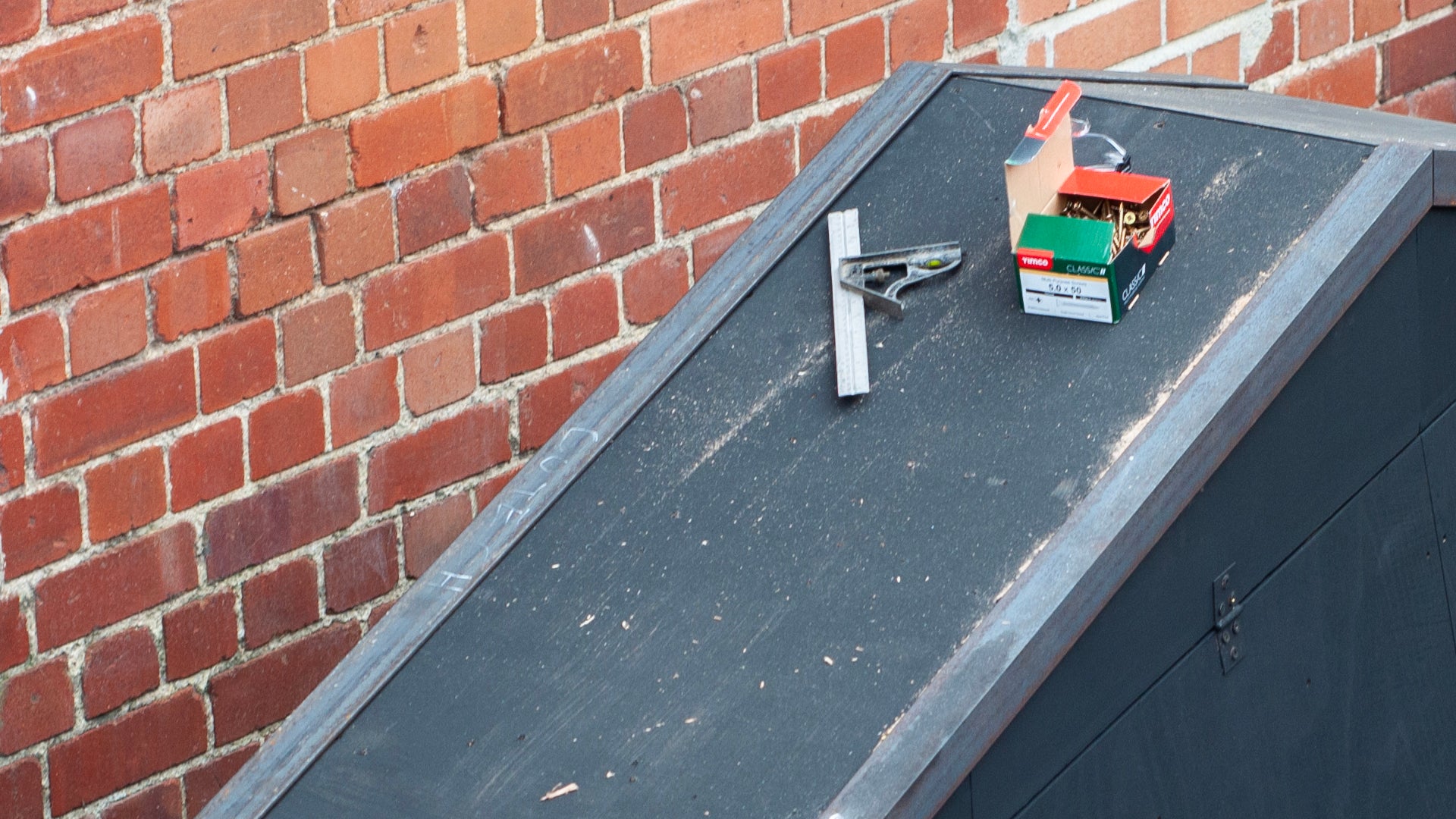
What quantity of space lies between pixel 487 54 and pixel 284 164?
30cm

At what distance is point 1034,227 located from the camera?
62.0 inches

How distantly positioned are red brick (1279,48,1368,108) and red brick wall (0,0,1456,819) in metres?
0.87

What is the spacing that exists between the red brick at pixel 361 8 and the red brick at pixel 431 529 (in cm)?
60

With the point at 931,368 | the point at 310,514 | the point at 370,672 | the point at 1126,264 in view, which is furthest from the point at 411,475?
the point at 1126,264

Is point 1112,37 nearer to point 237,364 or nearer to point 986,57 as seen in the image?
point 986,57

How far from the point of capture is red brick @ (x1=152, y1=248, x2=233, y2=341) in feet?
6.60

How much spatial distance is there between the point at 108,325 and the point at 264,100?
305 mm

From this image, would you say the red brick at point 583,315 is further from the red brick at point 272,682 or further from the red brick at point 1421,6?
the red brick at point 1421,6

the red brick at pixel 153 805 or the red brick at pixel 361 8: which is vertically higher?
the red brick at pixel 361 8

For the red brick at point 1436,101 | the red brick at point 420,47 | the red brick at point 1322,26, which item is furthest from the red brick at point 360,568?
the red brick at point 1436,101

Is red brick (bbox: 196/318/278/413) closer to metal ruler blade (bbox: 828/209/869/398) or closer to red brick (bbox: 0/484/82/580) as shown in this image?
red brick (bbox: 0/484/82/580)

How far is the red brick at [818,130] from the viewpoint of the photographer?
8.30 feet

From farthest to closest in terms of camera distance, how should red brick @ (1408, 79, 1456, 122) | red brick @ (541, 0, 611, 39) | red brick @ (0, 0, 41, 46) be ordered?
1. red brick @ (1408, 79, 1456, 122)
2. red brick @ (541, 0, 611, 39)
3. red brick @ (0, 0, 41, 46)

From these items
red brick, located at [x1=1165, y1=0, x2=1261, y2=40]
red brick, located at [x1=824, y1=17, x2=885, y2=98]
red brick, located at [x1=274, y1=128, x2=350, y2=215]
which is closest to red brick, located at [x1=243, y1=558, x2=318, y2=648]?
red brick, located at [x1=274, y1=128, x2=350, y2=215]
